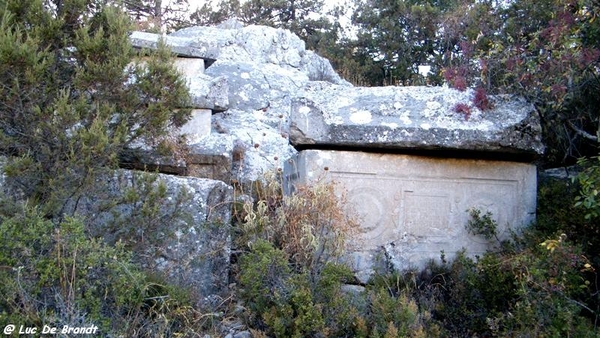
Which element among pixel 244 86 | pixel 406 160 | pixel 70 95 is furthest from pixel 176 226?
pixel 244 86

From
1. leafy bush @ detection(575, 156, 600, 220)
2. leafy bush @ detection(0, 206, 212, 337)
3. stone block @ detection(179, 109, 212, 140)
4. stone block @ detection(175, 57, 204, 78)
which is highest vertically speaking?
stone block @ detection(175, 57, 204, 78)

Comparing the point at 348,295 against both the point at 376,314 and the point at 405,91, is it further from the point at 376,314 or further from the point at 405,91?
the point at 405,91

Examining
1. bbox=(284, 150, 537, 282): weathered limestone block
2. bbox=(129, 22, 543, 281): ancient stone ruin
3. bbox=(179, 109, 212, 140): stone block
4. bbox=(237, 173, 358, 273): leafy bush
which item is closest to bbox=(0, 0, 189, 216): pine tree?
bbox=(129, 22, 543, 281): ancient stone ruin

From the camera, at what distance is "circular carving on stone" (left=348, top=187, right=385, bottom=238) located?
567cm

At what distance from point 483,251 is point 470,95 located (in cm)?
136

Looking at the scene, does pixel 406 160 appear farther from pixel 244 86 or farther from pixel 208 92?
pixel 244 86

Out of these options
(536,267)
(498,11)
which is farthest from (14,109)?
(498,11)

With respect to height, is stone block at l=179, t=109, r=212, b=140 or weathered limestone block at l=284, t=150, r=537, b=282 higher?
stone block at l=179, t=109, r=212, b=140

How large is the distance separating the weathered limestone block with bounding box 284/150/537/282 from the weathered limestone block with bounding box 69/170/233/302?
39.4 inches

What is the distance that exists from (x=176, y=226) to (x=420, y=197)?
219 cm

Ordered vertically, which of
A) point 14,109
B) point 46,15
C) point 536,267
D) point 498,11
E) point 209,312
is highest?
point 498,11

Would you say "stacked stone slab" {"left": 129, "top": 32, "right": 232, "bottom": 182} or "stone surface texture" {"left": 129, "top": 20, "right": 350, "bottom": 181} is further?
"stone surface texture" {"left": 129, "top": 20, "right": 350, "bottom": 181}

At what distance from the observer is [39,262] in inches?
141

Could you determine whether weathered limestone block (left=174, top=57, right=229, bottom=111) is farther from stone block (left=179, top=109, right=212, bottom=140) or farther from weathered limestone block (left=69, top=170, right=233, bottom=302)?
weathered limestone block (left=69, top=170, right=233, bottom=302)
